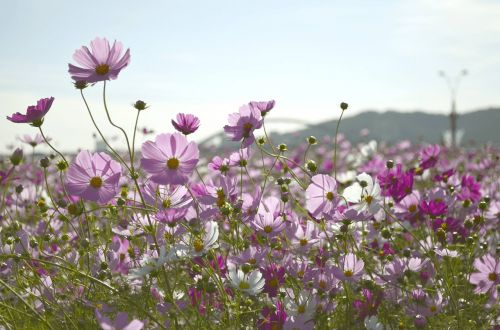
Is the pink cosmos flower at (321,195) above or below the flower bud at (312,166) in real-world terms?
below

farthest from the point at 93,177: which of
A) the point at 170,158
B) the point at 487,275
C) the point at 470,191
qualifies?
the point at 470,191

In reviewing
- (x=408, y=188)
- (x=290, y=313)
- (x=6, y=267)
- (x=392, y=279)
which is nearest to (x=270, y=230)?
(x=290, y=313)

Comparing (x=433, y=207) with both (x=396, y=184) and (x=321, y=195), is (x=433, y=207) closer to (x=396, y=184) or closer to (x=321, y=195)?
(x=396, y=184)

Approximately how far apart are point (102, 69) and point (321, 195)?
2.07 feet

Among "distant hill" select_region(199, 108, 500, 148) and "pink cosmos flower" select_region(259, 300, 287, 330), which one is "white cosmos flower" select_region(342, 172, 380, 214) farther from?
"distant hill" select_region(199, 108, 500, 148)

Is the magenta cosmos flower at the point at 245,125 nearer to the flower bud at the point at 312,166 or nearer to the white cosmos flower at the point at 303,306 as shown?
the flower bud at the point at 312,166

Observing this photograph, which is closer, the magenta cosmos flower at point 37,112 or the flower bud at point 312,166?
the magenta cosmos flower at point 37,112

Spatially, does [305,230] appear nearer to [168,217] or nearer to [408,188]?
[408,188]

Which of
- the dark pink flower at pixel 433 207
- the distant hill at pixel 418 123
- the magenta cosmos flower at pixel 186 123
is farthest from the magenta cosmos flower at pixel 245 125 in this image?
the distant hill at pixel 418 123

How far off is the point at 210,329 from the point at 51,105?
634mm

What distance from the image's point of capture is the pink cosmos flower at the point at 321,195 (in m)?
1.56

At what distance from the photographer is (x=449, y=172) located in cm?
216

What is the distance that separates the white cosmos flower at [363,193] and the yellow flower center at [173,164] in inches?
18.7

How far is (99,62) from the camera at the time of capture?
57.3 inches
